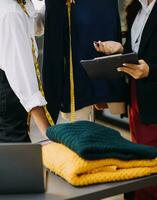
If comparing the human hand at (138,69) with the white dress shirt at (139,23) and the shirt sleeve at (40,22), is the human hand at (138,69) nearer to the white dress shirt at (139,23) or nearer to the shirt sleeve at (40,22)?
the white dress shirt at (139,23)

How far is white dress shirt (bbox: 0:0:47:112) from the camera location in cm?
116

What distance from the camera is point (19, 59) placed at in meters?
1.17

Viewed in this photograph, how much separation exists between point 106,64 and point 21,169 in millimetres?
628

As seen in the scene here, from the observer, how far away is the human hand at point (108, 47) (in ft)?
5.23

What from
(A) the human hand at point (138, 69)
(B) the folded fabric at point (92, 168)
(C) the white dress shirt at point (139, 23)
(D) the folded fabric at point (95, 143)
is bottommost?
(B) the folded fabric at point (92, 168)

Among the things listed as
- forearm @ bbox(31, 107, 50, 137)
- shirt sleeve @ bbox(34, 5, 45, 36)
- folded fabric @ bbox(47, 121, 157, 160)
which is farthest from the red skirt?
folded fabric @ bbox(47, 121, 157, 160)

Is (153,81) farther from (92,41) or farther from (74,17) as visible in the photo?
(74,17)

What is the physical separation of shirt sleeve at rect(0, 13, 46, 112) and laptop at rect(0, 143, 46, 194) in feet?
1.29

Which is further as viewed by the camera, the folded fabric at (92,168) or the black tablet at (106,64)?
the black tablet at (106,64)

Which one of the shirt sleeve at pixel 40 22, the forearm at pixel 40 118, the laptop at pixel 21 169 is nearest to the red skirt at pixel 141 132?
the shirt sleeve at pixel 40 22

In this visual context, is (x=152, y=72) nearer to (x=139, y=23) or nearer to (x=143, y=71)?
(x=143, y=71)

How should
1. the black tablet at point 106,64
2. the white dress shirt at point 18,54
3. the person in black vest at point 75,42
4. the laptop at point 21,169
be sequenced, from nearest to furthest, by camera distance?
the laptop at point 21,169
the white dress shirt at point 18,54
the black tablet at point 106,64
the person in black vest at point 75,42

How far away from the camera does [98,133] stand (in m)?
0.95

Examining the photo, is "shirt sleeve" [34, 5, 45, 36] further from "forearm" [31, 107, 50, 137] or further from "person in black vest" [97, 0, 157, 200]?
"forearm" [31, 107, 50, 137]
